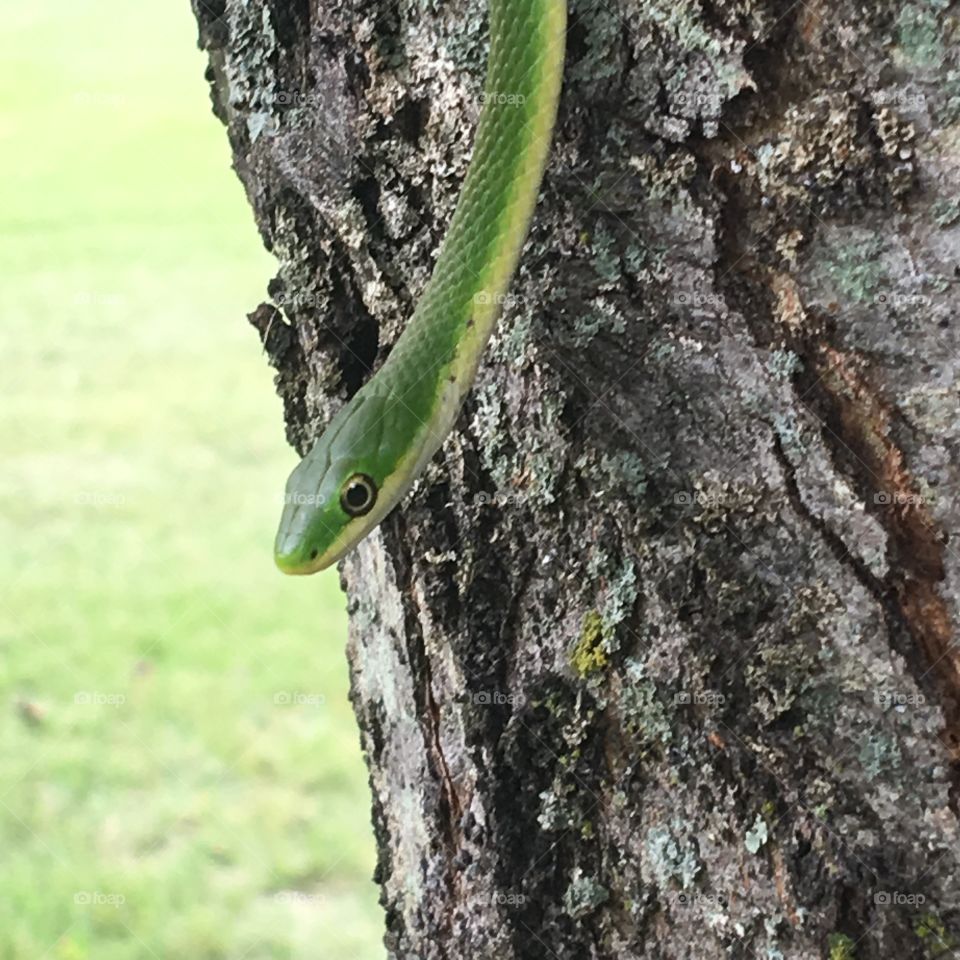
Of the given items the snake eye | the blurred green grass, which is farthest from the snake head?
the blurred green grass

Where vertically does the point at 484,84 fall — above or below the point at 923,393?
above

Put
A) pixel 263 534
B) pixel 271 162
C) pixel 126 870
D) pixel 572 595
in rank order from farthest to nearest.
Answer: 1. pixel 263 534
2. pixel 126 870
3. pixel 271 162
4. pixel 572 595

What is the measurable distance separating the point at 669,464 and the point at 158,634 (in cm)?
292

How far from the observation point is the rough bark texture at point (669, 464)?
3.88ft

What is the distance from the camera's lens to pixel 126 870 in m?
3.10

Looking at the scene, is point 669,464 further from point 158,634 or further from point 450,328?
point 158,634

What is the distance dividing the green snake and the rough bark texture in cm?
5

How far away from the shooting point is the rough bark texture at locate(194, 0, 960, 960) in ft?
3.88

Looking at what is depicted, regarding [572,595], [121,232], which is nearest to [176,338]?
[121,232]

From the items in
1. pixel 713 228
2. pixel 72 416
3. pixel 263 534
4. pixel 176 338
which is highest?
pixel 176 338

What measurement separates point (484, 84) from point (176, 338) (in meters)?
4.50

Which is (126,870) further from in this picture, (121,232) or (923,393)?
(121,232)

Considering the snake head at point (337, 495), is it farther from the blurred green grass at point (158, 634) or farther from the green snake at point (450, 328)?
the blurred green grass at point (158, 634)

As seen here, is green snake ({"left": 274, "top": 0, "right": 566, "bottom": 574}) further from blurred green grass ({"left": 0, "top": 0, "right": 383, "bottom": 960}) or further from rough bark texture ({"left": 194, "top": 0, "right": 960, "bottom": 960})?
blurred green grass ({"left": 0, "top": 0, "right": 383, "bottom": 960})
